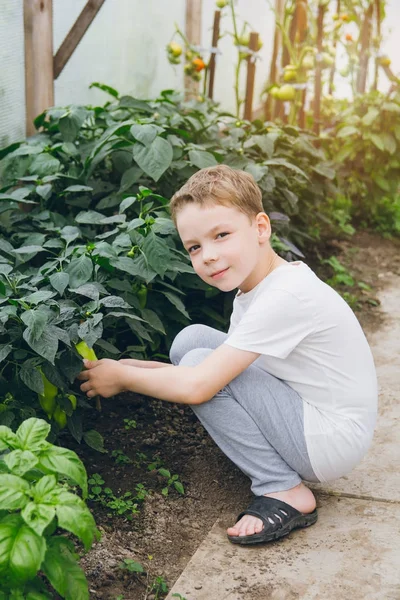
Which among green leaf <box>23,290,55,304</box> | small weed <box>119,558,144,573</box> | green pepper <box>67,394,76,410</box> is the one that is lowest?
small weed <box>119,558,144,573</box>

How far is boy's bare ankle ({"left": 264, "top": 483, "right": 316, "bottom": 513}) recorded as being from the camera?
2.14 metres

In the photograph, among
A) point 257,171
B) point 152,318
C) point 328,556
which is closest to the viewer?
point 328,556

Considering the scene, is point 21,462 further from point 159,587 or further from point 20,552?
point 159,587

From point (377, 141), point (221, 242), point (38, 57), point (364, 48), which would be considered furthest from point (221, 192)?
point (364, 48)

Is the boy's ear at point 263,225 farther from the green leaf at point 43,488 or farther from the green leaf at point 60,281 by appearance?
the green leaf at point 43,488

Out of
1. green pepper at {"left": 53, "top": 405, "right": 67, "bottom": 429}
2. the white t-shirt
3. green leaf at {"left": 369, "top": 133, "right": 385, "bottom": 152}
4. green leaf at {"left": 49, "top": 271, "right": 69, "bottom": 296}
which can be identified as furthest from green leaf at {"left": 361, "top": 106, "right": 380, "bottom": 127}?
green pepper at {"left": 53, "top": 405, "right": 67, "bottom": 429}

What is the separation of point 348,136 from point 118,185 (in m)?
2.18

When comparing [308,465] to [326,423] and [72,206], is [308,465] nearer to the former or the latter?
[326,423]

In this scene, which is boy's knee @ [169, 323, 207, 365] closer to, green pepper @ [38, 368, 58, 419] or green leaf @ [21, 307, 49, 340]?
green pepper @ [38, 368, 58, 419]

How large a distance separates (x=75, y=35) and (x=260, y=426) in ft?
7.21

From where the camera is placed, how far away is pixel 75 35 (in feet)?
11.7

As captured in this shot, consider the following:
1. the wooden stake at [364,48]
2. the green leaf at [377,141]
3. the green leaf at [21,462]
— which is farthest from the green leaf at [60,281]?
the wooden stake at [364,48]

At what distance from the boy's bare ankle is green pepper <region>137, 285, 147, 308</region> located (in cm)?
71

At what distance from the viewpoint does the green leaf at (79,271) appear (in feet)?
7.14
